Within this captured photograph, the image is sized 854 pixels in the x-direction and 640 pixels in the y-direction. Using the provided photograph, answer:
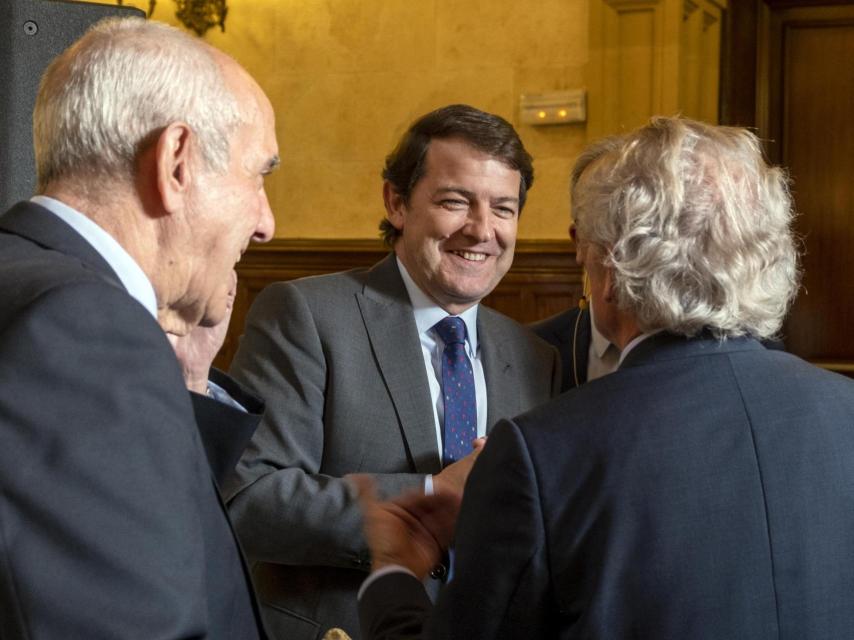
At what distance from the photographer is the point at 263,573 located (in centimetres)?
231

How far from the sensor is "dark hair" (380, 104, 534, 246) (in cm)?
248

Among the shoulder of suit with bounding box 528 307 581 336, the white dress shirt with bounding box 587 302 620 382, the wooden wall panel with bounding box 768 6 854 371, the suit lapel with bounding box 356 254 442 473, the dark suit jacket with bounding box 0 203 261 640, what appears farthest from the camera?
the wooden wall panel with bounding box 768 6 854 371

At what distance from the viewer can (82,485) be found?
3.45ft

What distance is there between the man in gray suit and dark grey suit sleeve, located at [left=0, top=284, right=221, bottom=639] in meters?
0.87

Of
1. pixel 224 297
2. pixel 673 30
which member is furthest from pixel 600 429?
pixel 673 30

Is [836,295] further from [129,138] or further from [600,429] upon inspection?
[129,138]

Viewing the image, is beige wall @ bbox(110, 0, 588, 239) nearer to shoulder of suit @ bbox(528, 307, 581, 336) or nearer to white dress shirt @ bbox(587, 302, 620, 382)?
shoulder of suit @ bbox(528, 307, 581, 336)

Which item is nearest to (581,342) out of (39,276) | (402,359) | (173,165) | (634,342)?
(402,359)

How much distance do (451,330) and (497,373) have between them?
0.48 feet

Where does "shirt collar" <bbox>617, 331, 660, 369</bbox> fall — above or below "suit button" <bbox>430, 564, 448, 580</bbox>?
above

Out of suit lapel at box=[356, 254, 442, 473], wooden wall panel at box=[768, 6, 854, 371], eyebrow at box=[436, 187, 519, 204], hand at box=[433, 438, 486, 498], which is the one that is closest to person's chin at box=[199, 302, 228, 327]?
hand at box=[433, 438, 486, 498]

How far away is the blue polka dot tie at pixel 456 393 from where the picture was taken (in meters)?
2.33

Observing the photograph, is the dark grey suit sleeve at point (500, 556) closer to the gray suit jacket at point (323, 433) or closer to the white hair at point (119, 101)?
the white hair at point (119, 101)

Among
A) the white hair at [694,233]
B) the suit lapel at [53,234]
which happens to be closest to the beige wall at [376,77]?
the white hair at [694,233]
